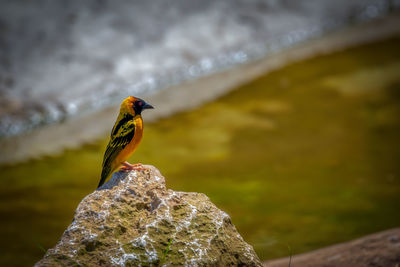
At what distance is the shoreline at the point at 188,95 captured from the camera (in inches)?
301

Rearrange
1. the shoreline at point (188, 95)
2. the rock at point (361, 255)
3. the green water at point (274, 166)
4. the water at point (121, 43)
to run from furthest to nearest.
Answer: the water at point (121, 43), the shoreline at point (188, 95), the green water at point (274, 166), the rock at point (361, 255)

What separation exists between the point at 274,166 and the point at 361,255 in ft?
8.84

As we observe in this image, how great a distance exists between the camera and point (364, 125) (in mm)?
7668

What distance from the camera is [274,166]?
275 inches

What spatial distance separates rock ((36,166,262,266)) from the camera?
3195mm

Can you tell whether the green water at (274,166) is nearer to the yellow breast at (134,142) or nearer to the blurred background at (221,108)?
the blurred background at (221,108)

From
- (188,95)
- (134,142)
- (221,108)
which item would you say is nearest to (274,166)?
(221,108)

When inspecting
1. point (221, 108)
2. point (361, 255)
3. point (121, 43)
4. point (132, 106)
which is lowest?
point (361, 255)

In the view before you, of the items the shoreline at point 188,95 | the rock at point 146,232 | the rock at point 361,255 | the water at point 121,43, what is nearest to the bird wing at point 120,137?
the rock at point 146,232

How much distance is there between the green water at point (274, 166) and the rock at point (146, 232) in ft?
7.06

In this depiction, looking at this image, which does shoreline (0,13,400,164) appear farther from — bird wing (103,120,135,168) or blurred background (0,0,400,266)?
bird wing (103,120,135,168)

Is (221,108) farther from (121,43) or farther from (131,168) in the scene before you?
(131,168)

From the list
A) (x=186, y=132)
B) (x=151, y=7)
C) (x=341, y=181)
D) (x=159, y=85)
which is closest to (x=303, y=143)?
(x=341, y=181)

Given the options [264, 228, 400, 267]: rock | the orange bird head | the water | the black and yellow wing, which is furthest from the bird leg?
the water
